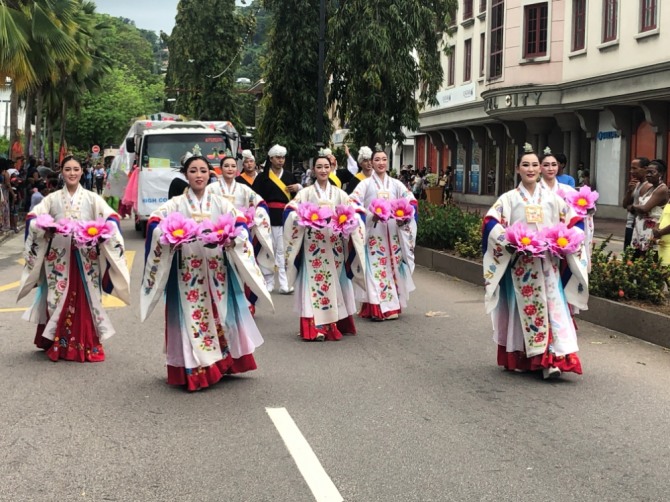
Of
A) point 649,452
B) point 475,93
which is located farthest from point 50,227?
point 475,93

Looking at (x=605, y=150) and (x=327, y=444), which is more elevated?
(x=605, y=150)

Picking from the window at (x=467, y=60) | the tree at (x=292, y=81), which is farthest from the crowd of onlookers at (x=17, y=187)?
the window at (x=467, y=60)

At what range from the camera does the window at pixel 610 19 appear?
1184 inches

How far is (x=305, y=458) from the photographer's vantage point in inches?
239

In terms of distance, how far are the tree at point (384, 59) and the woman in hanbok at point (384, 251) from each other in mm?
12794

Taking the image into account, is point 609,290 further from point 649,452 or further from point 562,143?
point 562,143

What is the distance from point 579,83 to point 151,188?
1297cm

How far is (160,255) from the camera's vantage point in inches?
318

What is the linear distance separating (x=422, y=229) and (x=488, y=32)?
64.7ft

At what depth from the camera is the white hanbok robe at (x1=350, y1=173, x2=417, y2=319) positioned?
40.0 ft

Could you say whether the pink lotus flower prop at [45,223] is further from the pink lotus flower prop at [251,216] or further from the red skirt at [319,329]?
the red skirt at [319,329]

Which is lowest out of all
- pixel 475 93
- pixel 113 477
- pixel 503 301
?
pixel 113 477

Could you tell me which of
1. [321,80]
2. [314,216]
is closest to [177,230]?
[314,216]

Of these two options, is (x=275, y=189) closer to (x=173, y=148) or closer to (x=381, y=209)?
(x=381, y=209)
